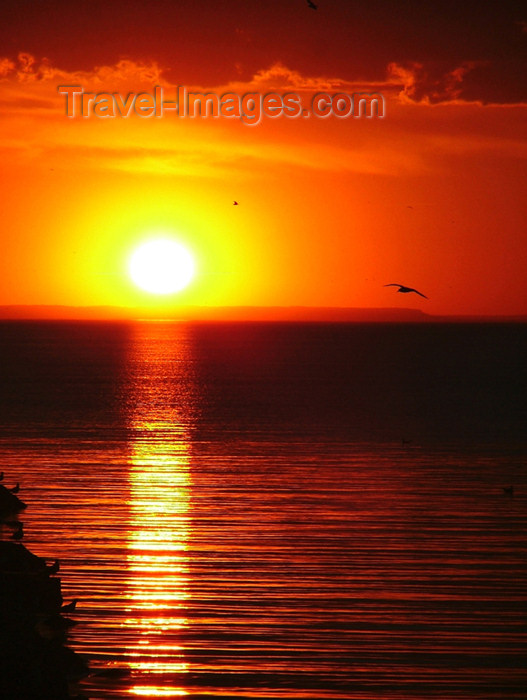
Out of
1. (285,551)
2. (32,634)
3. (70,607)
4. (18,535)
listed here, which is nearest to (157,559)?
(285,551)

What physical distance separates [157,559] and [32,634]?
8.99 metres

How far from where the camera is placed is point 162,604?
23.2 metres

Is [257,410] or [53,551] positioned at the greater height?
[257,410]

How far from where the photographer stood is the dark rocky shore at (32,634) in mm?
16750

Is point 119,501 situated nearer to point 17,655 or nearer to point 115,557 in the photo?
point 115,557

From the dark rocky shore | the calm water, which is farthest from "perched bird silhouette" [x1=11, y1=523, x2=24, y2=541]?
the dark rocky shore

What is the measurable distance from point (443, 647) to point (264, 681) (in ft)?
14.7

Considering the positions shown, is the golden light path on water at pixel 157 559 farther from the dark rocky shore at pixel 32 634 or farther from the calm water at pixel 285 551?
the dark rocky shore at pixel 32 634

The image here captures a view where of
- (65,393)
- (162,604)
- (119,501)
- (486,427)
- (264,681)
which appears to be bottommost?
(264,681)

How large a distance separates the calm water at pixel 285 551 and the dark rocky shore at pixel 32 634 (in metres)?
0.57

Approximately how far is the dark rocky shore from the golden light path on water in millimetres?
1496

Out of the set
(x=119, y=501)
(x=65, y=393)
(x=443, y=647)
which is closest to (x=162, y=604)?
(x=443, y=647)

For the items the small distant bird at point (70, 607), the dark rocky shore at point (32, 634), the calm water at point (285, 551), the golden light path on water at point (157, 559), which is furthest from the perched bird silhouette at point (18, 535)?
the small distant bird at point (70, 607)

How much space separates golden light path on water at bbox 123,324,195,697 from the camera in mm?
19672
